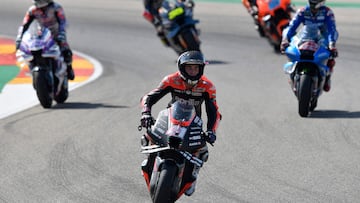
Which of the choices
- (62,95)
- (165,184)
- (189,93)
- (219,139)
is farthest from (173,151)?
(62,95)

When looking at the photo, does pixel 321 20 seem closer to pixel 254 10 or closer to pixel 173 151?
pixel 173 151

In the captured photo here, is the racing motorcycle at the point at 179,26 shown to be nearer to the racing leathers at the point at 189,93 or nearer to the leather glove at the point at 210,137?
the racing leathers at the point at 189,93

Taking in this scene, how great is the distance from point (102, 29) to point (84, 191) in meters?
15.8

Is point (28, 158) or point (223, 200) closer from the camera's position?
point (223, 200)

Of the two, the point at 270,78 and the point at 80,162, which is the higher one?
the point at 80,162

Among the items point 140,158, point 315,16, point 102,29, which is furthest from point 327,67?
point 102,29

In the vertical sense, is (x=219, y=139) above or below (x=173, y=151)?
below

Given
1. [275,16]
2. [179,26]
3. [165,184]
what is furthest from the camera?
[275,16]

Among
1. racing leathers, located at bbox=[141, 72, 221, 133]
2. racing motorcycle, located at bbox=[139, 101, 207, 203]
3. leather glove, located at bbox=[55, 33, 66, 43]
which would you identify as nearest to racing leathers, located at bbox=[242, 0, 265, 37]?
leather glove, located at bbox=[55, 33, 66, 43]

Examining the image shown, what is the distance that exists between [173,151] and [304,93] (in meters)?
5.43

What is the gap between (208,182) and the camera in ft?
30.2

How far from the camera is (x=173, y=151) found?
25.0 ft

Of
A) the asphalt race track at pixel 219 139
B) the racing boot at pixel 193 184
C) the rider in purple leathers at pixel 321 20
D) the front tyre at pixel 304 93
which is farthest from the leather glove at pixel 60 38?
the racing boot at pixel 193 184

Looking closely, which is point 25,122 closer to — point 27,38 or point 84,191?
point 27,38
